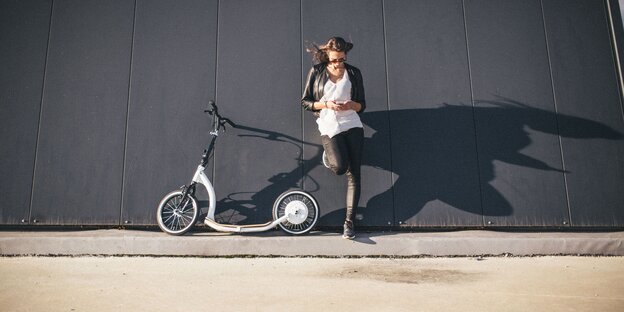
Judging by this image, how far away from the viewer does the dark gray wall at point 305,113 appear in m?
3.72

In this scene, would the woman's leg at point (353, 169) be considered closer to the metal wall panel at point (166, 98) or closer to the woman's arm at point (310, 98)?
the woman's arm at point (310, 98)

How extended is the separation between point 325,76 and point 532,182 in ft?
→ 8.82

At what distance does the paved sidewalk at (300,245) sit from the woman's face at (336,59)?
1.71 m

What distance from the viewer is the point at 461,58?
4039 mm

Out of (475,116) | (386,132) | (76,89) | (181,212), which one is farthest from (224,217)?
(475,116)

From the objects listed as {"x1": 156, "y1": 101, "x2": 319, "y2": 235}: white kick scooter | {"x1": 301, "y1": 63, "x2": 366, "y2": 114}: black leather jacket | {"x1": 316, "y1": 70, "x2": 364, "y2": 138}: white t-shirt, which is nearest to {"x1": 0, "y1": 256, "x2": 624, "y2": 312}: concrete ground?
{"x1": 156, "y1": 101, "x2": 319, "y2": 235}: white kick scooter

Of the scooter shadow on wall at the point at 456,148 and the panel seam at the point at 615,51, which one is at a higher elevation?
the panel seam at the point at 615,51

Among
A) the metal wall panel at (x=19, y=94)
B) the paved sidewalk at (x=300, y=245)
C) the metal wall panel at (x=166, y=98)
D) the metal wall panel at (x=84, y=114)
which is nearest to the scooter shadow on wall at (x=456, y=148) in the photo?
the paved sidewalk at (x=300, y=245)

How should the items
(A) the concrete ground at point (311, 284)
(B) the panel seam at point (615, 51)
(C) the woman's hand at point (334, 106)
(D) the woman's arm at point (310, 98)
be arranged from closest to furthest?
1. (A) the concrete ground at point (311, 284)
2. (C) the woman's hand at point (334, 106)
3. (D) the woman's arm at point (310, 98)
4. (B) the panel seam at point (615, 51)

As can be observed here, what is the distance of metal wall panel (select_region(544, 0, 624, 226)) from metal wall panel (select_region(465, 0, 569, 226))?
0.15m

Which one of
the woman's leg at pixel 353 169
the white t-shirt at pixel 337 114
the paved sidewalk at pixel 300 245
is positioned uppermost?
the white t-shirt at pixel 337 114

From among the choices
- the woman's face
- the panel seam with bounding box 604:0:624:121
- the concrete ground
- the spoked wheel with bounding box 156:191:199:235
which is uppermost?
the panel seam with bounding box 604:0:624:121

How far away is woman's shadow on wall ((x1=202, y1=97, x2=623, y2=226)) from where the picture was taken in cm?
369

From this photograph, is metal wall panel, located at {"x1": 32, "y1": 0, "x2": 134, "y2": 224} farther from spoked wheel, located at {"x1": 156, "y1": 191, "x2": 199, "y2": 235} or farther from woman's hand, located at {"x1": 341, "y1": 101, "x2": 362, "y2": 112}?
woman's hand, located at {"x1": 341, "y1": 101, "x2": 362, "y2": 112}
